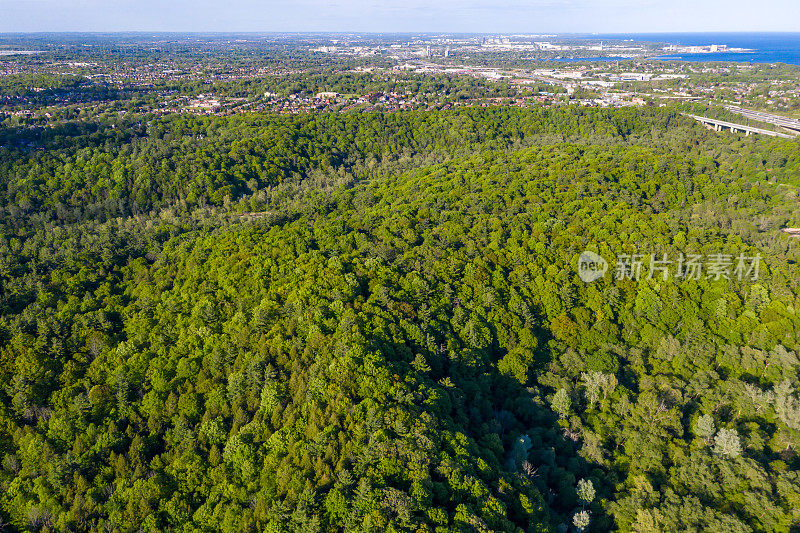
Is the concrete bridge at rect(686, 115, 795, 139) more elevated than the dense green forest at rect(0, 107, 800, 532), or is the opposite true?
the concrete bridge at rect(686, 115, 795, 139)

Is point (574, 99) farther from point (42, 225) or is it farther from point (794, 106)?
point (42, 225)

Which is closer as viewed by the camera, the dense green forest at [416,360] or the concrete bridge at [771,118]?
the dense green forest at [416,360]

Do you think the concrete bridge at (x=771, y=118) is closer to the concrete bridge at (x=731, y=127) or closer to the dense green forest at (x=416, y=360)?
the concrete bridge at (x=731, y=127)

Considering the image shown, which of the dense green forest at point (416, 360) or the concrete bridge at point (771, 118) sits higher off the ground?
the concrete bridge at point (771, 118)

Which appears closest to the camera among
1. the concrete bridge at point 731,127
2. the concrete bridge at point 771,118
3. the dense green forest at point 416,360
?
the dense green forest at point 416,360

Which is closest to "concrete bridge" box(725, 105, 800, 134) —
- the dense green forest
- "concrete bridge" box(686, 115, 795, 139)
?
"concrete bridge" box(686, 115, 795, 139)

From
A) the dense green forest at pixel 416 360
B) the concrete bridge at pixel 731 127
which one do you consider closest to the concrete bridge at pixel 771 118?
the concrete bridge at pixel 731 127

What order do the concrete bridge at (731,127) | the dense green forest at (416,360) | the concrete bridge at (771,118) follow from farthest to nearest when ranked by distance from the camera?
the concrete bridge at (771,118), the concrete bridge at (731,127), the dense green forest at (416,360)

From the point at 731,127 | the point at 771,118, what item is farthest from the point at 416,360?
the point at 771,118

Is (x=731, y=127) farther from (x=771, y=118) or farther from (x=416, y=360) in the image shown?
(x=416, y=360)

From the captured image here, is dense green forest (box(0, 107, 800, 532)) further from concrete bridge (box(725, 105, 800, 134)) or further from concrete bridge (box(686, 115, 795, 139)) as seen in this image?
concrete bridge (box(725, 105, 800, 134))
